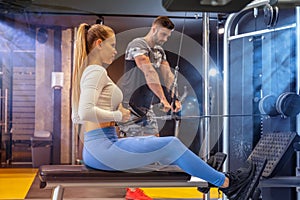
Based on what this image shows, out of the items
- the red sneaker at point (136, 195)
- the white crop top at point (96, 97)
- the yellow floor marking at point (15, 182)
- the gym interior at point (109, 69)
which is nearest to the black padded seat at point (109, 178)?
the white crop top at point (96, 97)

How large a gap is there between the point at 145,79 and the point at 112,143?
3.17 feet

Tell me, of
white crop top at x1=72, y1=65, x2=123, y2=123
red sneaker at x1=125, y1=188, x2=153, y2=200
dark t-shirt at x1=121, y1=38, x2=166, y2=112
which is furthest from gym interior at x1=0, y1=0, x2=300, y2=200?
white crop top at x1=72, y1=65, x2=123, y2=123

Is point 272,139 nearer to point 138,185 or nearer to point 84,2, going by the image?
point 138,185

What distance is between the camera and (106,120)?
1998 mm

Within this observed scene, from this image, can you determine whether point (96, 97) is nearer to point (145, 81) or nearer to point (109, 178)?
point (109, 178)

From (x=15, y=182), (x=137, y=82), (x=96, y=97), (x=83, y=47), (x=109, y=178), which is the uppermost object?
(x=83, y=47)

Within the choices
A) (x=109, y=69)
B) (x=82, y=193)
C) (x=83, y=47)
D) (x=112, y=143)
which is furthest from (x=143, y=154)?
(x=109, y=69)

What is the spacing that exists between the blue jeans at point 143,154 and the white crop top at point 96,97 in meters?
0.10

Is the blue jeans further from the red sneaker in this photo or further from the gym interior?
the red sneaker

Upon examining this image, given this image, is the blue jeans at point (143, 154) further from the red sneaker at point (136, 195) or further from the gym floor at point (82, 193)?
the gym floor at point (82, 193)

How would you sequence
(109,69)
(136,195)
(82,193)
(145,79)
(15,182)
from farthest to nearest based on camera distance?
(109,69)
(15,182)
(82,193)
(136,195)
(145,79)

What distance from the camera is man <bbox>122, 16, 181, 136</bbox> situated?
2.85 metres

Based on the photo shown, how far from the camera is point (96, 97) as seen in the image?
6.43 ft

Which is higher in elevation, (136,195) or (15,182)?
(136,195)
